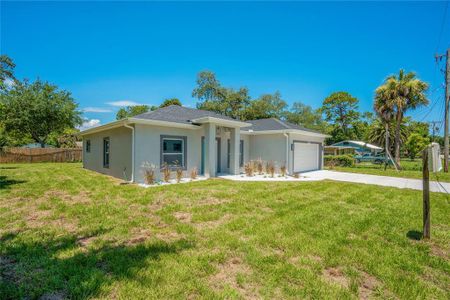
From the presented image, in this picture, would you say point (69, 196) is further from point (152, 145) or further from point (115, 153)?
point (115, 153)

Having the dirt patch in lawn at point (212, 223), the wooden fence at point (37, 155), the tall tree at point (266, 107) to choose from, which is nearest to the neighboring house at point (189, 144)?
the dirt patch in lawn at point (212, 223)

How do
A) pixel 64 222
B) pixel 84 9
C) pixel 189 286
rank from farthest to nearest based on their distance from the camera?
pixel 84 9 < pixel 64 222 < pixel 189 286

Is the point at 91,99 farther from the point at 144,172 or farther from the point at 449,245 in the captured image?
the point at 449,245

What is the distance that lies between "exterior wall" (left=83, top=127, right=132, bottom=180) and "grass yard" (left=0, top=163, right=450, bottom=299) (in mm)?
3791

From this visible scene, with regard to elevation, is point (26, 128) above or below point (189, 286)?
above

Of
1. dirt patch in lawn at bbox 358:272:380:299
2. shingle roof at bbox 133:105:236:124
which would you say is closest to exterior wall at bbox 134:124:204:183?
shingle roof at bbox 133:105:236:124

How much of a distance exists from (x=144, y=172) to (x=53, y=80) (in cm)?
2316

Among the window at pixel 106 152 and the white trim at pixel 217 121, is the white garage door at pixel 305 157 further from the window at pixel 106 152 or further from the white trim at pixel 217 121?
the window at pixel 106 152

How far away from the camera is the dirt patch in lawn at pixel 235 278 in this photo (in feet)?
8.30

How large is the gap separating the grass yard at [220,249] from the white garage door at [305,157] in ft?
26.6

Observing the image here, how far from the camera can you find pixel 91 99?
2909 cm

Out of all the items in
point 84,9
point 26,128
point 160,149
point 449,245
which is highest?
point 84,9

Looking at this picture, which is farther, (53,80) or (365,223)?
(53,80)

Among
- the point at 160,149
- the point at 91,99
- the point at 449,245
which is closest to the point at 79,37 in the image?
the point at 160,149
